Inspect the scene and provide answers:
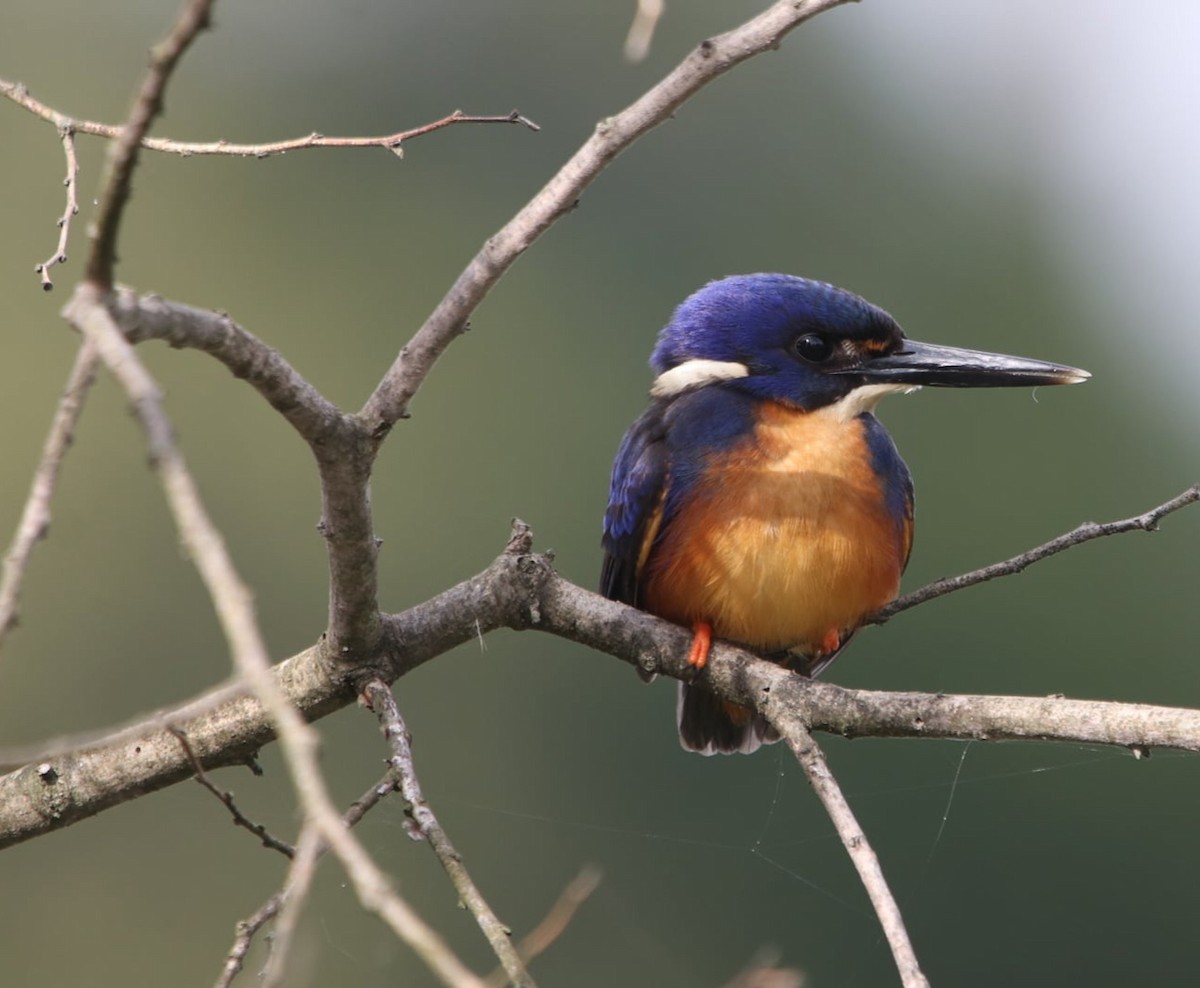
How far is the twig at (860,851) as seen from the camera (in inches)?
70.4

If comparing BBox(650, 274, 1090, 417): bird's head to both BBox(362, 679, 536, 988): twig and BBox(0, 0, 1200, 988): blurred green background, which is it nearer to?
BBox(362, 679, 536, 988): twig

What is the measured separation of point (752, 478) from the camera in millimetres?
3432

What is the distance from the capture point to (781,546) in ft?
11.0

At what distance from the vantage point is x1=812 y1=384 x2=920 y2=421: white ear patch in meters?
3.65

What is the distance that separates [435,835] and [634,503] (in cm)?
170

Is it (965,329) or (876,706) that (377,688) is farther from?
(965,329)

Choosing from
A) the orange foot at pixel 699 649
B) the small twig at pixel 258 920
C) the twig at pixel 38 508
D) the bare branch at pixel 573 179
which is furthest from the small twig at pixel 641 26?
the orange foot at pixel 699 649

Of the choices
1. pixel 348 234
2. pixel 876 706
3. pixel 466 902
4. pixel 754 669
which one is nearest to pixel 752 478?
pixel 754 669

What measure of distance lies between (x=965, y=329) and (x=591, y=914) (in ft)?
20.7

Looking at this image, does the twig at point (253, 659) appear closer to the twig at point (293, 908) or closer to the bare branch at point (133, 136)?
the bare branch at point (133, 136)

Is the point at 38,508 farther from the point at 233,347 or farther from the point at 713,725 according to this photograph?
the point at 713,725

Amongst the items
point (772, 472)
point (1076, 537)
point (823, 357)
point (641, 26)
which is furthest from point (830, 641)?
point (641, 26)

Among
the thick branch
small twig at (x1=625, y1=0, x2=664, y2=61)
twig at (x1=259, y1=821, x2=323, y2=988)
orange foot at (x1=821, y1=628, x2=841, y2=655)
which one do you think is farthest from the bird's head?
twig at (x1=259, y1=821, x2=323, y2=988)

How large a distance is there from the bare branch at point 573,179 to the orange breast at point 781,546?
3.89ft
